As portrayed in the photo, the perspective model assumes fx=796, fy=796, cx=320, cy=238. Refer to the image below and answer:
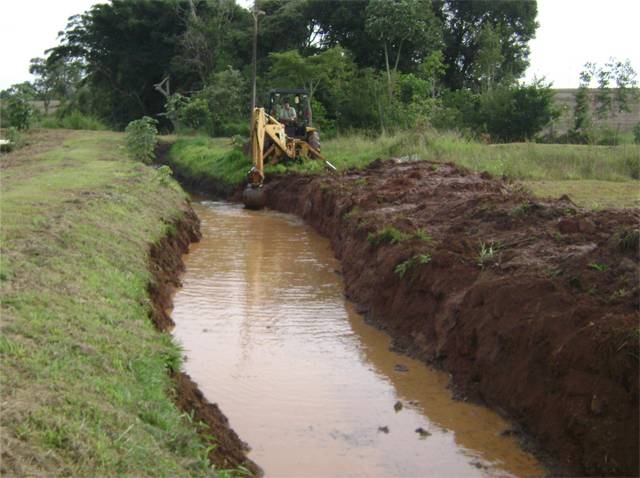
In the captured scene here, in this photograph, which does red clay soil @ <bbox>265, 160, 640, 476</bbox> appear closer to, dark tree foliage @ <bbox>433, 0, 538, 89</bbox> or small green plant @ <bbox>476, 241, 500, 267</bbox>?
small green plant @ <bbox>476, 241, 500, 267</bbox>

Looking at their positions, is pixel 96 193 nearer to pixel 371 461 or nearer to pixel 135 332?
pixel 135 332

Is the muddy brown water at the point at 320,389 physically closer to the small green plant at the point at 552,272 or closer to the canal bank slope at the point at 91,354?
the canal bank slope at the point at 91,354

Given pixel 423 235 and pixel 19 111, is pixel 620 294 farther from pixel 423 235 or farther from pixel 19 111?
pixel 19 111

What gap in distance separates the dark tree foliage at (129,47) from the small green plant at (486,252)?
1507 inches

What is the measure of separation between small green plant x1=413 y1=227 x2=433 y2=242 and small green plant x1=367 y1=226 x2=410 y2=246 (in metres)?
0.17

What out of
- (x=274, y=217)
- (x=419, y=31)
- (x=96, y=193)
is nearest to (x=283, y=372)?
(x=96, y=193)

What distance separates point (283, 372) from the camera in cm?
914

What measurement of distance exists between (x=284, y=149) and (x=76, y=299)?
55.9ft

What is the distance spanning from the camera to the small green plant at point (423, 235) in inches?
474

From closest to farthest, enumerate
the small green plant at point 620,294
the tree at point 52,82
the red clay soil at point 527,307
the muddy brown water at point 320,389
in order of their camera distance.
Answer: the red clay soil at point 527,307 → the muddy brown water at point 320,389 → the small green plant at point 620,294 → the tree at point 52,82

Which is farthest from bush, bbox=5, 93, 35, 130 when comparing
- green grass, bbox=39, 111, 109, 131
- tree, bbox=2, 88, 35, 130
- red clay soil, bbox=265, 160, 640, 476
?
red clay soil, bbox=265, 160, 640, 476

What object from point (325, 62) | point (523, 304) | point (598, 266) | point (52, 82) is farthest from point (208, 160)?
point (52, 82)

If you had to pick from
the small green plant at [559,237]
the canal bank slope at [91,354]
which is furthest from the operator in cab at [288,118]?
the small green plant at [559,237]

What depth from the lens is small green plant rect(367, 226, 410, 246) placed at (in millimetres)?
12509
